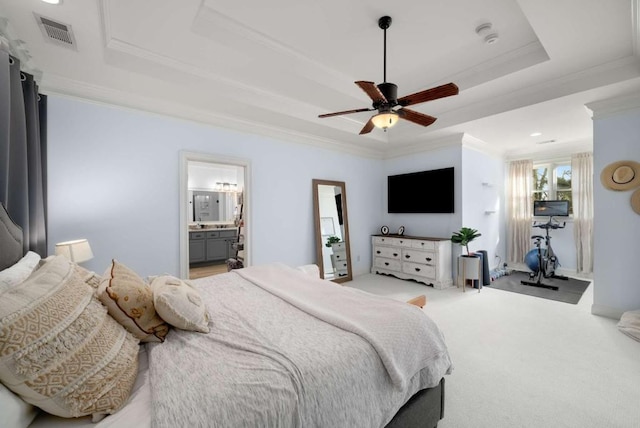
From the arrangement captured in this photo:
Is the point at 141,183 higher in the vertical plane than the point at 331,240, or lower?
higher

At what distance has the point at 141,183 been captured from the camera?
313 cm

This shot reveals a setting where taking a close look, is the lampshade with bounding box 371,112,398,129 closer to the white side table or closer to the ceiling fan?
the ceiling fan

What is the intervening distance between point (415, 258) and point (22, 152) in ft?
16.1

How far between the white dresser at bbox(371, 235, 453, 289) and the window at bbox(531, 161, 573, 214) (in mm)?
2735

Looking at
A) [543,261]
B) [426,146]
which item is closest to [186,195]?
[426,146]

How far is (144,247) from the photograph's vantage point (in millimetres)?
3156

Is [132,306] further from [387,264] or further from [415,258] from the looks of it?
[387,264]

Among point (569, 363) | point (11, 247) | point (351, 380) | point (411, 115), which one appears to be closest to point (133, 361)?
point (351, 380)

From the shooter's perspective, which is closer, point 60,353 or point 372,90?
point 60,353

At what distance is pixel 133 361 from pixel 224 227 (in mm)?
5654

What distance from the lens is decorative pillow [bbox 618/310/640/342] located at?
2721 mm

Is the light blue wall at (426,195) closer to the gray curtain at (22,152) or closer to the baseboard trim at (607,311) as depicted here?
the baseboard trim at (607,311)

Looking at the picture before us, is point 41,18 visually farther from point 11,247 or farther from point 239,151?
point 239,151

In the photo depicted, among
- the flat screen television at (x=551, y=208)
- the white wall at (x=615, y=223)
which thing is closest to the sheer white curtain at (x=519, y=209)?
the flat screen television at (x=551, y=208)
